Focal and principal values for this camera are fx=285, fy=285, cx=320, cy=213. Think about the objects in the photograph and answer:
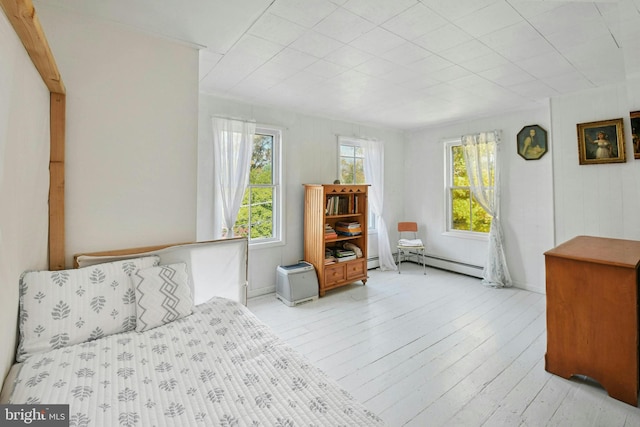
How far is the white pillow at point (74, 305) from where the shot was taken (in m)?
1.38

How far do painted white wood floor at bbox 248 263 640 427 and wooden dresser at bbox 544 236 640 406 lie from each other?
0.13m

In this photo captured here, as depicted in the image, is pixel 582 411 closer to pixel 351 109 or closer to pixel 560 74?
pixel 560 74

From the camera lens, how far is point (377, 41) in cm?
209

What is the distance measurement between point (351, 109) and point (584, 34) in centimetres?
237

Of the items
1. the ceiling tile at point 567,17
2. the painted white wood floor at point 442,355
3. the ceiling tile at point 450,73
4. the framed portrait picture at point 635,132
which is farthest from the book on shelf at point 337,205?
the framed portrait picture at point 635,132

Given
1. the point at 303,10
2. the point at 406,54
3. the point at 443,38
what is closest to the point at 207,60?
the point at 303,10

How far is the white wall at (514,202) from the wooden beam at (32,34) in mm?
4596

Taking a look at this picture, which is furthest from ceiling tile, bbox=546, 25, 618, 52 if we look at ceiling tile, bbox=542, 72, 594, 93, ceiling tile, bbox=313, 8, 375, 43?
ceiling tile, bbox=313, 8, 375, 43

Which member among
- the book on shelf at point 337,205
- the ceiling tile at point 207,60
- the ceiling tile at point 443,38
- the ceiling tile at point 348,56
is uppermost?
the ceiling tile at point 207,60

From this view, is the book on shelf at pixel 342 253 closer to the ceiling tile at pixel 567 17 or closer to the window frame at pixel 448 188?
the window frame at pixel 448 188

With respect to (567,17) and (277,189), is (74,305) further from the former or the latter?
(567,17)

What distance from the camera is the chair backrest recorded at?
5111mm

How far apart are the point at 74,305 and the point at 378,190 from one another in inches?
164

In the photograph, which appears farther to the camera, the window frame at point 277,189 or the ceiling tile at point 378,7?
the window frame at point 277,189
